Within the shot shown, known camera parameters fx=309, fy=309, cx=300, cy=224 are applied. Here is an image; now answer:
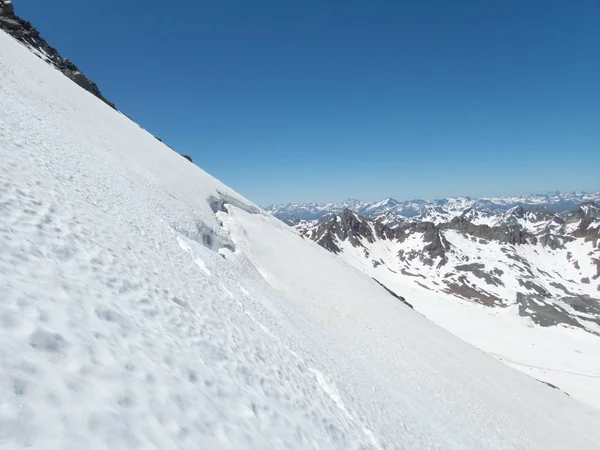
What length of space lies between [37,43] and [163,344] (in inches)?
3547

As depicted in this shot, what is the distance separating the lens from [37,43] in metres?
66.6

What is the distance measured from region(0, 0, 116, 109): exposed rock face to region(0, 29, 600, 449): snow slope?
40724mm

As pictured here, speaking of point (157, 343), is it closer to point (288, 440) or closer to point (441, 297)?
point (288, 440)

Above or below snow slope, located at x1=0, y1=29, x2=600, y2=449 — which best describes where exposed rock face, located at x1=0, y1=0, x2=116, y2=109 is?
above

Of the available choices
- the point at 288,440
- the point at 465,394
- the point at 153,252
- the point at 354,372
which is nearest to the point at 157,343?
the point at 288,440

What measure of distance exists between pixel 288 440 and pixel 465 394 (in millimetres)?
23268

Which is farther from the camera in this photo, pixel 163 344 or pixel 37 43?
pixel 37 43

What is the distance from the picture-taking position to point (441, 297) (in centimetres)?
13312

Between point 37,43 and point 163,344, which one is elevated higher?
Result: point 37,43

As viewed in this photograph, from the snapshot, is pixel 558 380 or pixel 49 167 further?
pixel 558 380

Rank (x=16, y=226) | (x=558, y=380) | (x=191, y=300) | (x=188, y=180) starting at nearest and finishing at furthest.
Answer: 1. (x=16, y=226)
2. (x=191, y=300)
3. (x=188, y=180)
4. (x=558, y=380)

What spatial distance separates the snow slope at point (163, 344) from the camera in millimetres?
4789

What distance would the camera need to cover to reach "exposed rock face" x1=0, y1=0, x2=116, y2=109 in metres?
61.5

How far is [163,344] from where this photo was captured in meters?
7.16
